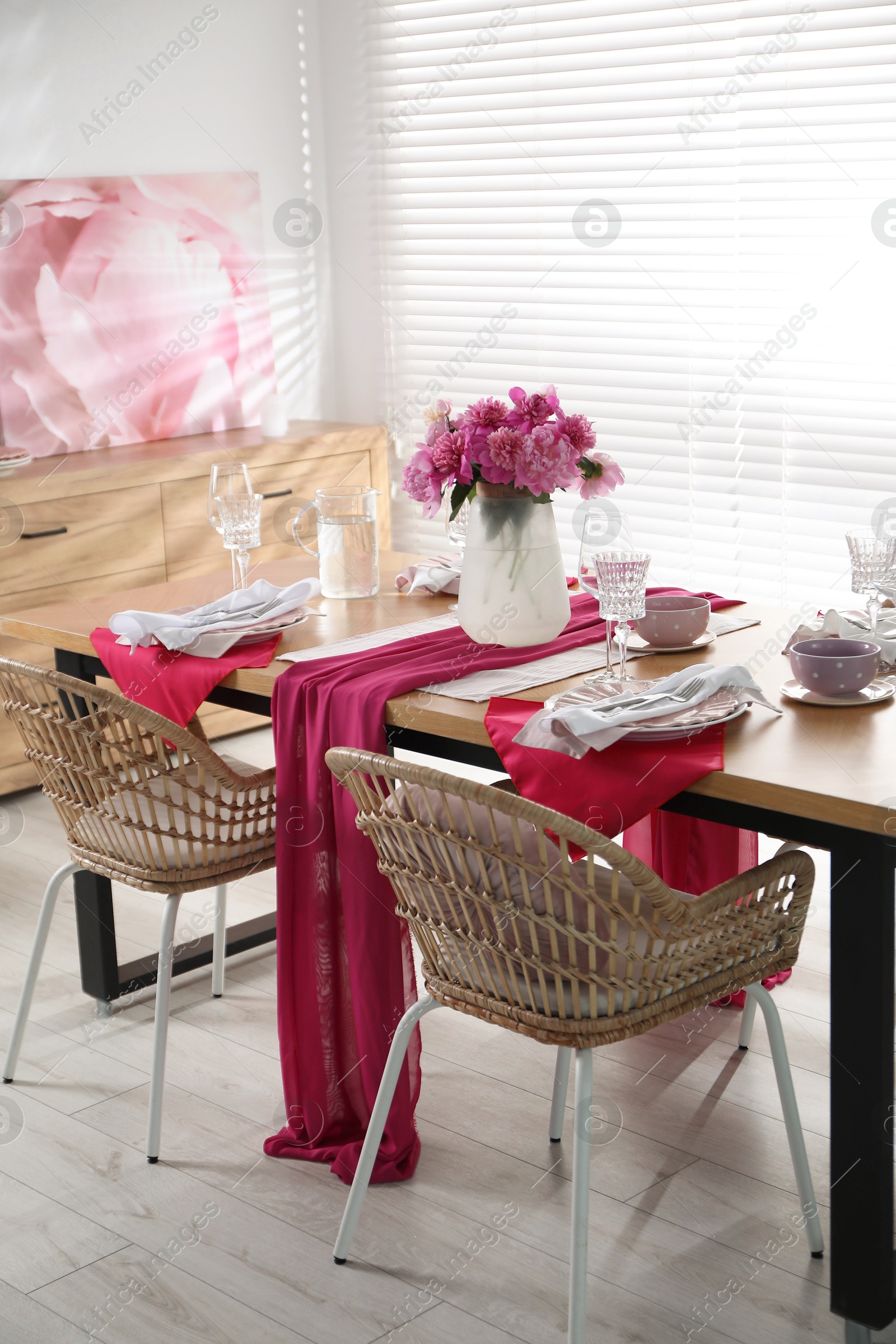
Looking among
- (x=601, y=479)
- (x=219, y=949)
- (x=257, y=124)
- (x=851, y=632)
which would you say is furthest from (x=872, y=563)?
(x=257, y=124)

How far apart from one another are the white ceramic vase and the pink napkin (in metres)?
0.36

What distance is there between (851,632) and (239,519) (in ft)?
3.74

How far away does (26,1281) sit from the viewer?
73.5 inches

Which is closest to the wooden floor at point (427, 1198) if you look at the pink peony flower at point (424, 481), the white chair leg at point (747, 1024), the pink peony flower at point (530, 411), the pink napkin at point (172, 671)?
the white chair leg at point (747, 1024)

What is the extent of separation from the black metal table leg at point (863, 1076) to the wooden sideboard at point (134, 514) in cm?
228

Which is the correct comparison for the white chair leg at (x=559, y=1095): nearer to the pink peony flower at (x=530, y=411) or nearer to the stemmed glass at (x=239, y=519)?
the pink peony flower at (x=530, y=411)

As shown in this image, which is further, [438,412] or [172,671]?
[172,671]

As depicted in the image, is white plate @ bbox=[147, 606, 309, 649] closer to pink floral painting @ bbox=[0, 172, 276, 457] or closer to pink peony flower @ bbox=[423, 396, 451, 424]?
pink peony flower @ bbox=[423, 396, 451, 424]

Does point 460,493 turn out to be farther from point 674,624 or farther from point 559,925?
point 559,925

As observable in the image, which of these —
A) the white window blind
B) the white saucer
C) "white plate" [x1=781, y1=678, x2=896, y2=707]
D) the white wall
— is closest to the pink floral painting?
the white wall

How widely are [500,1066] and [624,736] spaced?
92cm

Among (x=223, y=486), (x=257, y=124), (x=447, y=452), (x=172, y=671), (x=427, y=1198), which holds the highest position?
(x=257, y=124)

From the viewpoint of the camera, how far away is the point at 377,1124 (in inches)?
72.2

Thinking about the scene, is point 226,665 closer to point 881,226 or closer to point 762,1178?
point 762,1178
